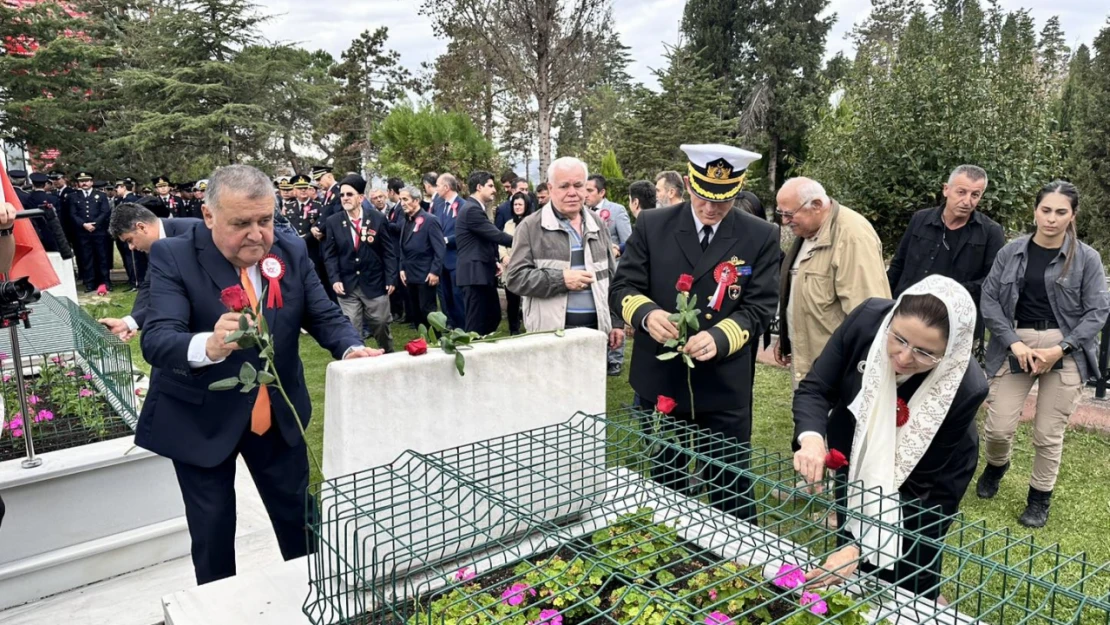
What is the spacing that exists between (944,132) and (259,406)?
6774 millimetres

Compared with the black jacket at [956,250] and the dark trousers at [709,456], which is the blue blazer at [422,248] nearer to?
the black jacket at [956,250]

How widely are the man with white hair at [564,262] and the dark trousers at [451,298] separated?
4.16 meters

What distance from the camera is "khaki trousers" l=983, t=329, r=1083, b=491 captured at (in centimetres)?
400

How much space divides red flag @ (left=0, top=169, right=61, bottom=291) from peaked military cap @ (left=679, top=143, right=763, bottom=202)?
312 cm

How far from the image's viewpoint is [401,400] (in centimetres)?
247

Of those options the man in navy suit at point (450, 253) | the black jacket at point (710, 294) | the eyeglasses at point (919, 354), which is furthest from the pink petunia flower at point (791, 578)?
the man in navy suit at point (450, 253)

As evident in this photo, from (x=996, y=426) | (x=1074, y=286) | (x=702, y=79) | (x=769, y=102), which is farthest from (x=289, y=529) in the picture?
(x=769, y=102)

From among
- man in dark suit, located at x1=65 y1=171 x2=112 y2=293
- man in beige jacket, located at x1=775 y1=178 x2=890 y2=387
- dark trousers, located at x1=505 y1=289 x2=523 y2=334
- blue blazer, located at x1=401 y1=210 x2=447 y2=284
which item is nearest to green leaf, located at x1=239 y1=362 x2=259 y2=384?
man in beige jacket, located at x1=775 y1=178 x2=890 y2=387

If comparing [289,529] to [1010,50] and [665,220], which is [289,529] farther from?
[1010,50]

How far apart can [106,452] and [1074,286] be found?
526 centimetres

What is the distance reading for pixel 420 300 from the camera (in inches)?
339

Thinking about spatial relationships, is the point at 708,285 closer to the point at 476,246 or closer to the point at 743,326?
the point at 743,326

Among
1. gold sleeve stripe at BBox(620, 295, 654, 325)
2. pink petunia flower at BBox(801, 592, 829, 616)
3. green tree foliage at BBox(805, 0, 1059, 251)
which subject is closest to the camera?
pink petunia flower at BBox(801, 592, 829, 616)

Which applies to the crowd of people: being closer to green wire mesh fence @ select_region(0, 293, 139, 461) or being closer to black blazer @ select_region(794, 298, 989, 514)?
black blazer @ select_region(794, 298, 989, 514)
